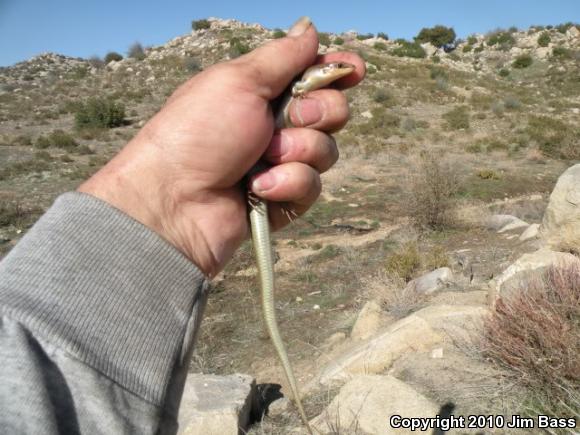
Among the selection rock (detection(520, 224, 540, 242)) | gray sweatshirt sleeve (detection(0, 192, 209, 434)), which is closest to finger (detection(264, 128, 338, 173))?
gray sweatshirt sleeve (detection(0, 192, 209, 434))

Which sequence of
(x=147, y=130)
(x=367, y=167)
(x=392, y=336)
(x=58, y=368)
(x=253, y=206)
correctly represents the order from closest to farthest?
(x=58, y=368), (x=147, y=130), (x=253, y=206), (x=392, y=336), (x=367, y=167)

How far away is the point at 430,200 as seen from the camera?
1070 cm

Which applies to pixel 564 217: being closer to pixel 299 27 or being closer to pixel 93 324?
pixel 299 27

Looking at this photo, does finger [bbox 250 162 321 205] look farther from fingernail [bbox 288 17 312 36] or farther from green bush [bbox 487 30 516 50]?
green bush [bbox 487 30 516 50]

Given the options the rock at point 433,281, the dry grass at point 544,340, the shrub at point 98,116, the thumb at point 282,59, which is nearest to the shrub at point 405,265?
the rock at point 433,281

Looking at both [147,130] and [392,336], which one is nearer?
[147,130]

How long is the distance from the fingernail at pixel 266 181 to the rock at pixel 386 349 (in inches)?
119

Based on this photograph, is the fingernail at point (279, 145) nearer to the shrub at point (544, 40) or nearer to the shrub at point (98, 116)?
the shrub at point (98, 116)

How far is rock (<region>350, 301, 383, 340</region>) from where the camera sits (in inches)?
247

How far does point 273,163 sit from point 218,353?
4.59 m

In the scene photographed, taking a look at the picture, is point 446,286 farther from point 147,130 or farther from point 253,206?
point 147,130

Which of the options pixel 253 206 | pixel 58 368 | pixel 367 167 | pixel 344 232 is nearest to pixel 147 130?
pixel 253 206

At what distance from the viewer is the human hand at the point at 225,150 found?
220 centimetres

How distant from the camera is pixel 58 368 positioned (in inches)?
46.3
